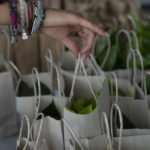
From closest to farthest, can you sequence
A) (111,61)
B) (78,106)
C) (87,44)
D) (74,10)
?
(78,106)
(87,44)
(111,61)
(74,10)

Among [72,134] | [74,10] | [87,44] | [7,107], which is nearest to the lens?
[72,134]

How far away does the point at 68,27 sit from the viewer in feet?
2.96

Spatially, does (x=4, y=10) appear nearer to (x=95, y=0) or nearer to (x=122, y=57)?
(x=122, y=57)

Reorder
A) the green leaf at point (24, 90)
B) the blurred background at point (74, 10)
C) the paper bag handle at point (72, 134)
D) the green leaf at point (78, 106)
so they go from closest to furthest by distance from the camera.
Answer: the paper bag handle at point (72, 134) < the green leaf at point (78, 106) < the green leaf at point (24, 90) < the blurred background at point (74, 10)

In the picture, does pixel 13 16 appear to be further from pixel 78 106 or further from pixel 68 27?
pixel 78 106

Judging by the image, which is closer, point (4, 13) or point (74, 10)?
point (4, 13)

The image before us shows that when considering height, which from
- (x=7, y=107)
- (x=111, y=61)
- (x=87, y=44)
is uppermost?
(x=87, y=44)

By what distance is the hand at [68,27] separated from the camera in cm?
82

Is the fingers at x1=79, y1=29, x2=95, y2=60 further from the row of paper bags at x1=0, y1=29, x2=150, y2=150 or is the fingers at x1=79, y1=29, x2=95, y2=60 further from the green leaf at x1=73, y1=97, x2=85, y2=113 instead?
the green leaf at x1=73, y1=97, x2=85, y2=113

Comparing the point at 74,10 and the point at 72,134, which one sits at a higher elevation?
the point at 74,10

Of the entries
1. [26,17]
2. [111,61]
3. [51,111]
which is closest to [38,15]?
[26,17]

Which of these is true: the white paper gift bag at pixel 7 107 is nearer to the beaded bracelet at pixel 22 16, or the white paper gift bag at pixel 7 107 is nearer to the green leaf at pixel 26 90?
the green leaf at pixel 26 90

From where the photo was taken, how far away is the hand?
0.82 m

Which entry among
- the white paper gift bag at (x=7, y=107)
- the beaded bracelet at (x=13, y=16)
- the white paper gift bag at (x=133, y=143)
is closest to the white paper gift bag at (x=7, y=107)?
the white paper gift bag at (x=7, y=107)
